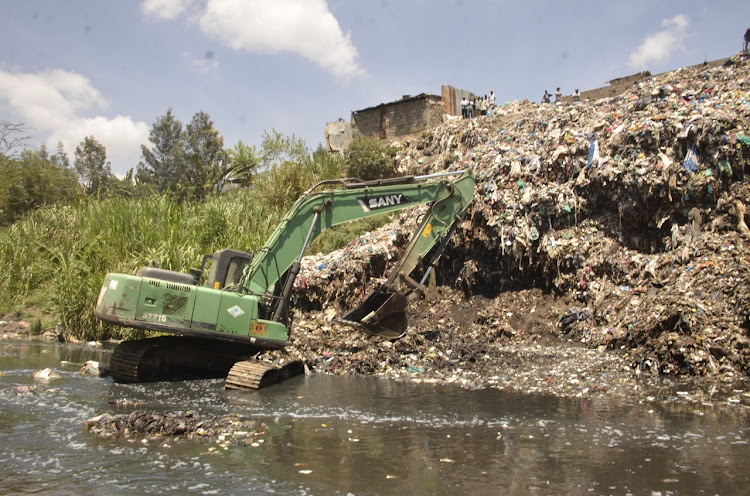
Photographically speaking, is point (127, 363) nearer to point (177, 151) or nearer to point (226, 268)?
point (226, 268)

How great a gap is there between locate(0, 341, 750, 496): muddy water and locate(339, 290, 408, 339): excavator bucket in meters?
1.60

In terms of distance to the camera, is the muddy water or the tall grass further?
the tall grass

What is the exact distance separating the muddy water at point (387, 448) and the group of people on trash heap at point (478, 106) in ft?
52.9

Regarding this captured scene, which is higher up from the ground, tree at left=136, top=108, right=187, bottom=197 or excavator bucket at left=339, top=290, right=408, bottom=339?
tree at left=136, top=108, right=187, bottom=197

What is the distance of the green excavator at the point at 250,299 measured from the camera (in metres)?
7.66

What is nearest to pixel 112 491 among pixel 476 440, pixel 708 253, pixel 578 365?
pixel 476 440

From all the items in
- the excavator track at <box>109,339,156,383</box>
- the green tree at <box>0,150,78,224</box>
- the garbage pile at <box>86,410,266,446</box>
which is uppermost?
the green tree at <box>0,150,78,224</box>

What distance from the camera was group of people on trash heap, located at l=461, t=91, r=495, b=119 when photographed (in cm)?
2194

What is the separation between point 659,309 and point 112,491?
7.66 meters

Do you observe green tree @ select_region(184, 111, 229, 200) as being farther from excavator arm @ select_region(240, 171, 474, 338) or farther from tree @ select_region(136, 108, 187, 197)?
excavator arm @ select_region(240, 171, 474, 338)

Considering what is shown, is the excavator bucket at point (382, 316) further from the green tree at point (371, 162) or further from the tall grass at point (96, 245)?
the green tree at point (371, 162)

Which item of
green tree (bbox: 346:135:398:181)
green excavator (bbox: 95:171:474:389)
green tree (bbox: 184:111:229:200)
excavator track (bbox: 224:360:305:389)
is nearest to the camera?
green excavator (bbox: 95:171:474:389)

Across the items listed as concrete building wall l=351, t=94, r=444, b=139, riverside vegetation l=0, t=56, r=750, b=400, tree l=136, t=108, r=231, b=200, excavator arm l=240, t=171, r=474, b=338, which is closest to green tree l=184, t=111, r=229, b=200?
tree l=136, t=108, r=231, b=200

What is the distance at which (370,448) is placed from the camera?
5164mm
